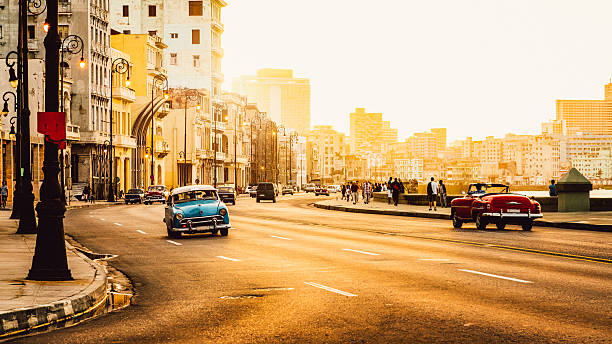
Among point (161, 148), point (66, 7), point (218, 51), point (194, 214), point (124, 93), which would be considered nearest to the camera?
point (194, 214)

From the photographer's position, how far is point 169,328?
1020 cm

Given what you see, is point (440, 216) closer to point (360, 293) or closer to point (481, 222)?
point (481, 222)

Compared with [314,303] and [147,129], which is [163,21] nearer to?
[147,129]

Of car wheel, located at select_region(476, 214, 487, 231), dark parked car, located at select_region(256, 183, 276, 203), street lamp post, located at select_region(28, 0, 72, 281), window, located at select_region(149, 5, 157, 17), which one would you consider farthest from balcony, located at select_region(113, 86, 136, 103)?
street lamp post, located at select_region(28, 0, 72, 281)

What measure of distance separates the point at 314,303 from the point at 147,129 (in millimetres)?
99019

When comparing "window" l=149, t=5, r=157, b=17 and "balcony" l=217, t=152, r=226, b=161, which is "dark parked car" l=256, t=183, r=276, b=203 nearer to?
"balcony" l=217, t=152, r=226, b=161

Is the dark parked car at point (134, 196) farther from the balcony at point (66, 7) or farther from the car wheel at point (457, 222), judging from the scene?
the car wheel at point (457, 222)

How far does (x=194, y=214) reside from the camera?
27609 millimetres

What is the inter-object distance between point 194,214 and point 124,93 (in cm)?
7304

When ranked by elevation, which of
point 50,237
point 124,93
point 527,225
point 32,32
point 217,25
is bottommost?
point 527,225

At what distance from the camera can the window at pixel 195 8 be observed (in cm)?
14062

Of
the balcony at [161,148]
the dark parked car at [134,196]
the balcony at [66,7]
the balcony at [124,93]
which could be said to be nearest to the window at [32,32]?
the balcony at [66,7]

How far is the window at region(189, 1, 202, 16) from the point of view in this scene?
141 meters

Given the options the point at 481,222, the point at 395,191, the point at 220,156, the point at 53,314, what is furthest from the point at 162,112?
the point at 53,314
